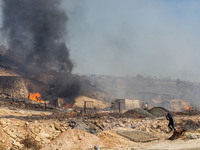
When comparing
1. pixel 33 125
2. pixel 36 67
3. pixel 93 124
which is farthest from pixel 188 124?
pixel 36 67

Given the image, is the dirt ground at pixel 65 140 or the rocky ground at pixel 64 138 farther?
the rocky ground at pixel 64 138

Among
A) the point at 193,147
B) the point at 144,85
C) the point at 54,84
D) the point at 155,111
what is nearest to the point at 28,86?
the point at 54,84

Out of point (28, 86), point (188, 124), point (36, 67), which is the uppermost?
point (36, 67)

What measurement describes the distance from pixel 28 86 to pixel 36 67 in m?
12.8

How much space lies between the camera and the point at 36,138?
1491cm

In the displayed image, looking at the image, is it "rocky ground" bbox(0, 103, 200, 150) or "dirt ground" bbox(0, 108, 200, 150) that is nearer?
"dirt ground" bbox(0, 108, 200, 150)

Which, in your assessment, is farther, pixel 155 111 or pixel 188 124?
pixel 155 111

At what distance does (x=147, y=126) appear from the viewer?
22828 millimetres

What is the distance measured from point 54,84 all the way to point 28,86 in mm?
8246

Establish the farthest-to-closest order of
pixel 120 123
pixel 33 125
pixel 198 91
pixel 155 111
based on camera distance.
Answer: pixel 198 91 < pixel 155 111 < pixel 120 123 < pixel 33 125

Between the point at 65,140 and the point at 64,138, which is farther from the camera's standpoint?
the point at 64,138

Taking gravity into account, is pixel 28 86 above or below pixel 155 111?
above

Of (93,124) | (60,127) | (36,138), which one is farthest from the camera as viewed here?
(93,124)

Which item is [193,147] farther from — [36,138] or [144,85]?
[144,85]
